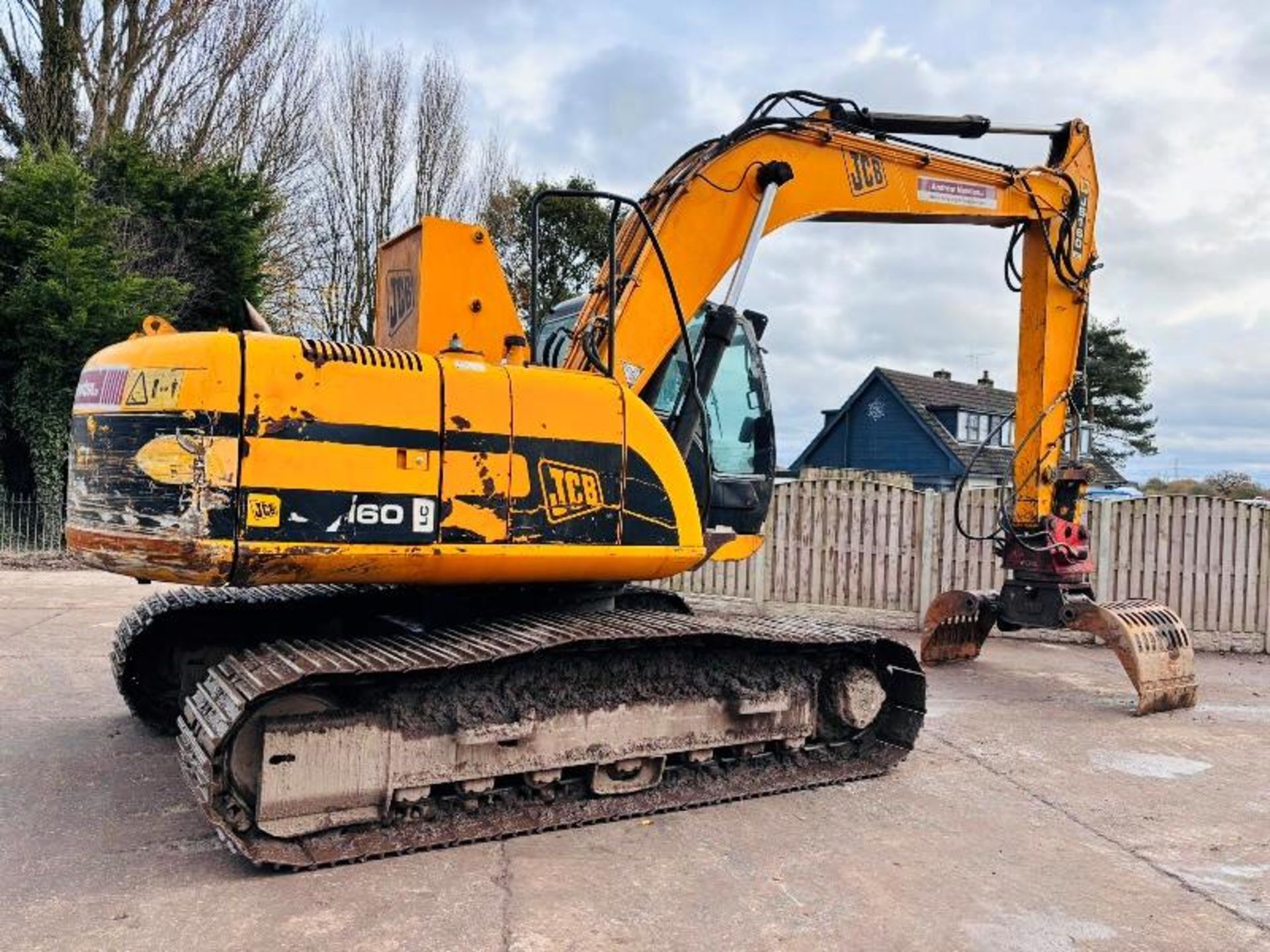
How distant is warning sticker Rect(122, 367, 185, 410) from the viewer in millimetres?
3805

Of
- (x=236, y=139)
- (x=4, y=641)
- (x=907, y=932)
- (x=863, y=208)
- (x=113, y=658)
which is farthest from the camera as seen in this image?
(x=236, y=139)

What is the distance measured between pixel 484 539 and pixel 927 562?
713 centimetres

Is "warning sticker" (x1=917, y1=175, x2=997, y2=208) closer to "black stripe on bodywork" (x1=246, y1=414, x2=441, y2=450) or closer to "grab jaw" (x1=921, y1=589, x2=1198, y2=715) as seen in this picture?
"grab jaw" (x1=921, y1=589, x2=1198, y2=715)

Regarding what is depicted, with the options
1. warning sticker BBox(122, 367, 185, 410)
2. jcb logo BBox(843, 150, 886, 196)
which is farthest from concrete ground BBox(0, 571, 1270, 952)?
jcb logo BBox(843, 150, 886, 196)

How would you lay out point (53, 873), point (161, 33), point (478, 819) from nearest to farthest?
point (53, 873) < point (478, 819) < point (161, 33)

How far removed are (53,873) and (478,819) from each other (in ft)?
5.15

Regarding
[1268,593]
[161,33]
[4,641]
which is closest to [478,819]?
[4,641]

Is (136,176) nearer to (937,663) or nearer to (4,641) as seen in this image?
(4,641)

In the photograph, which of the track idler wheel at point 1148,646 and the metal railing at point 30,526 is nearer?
the track idler wheel at point 1148,646

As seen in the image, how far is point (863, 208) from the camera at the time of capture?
6.21m

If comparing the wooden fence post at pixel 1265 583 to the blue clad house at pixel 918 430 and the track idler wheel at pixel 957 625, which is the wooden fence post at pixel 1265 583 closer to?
the track idler wheel at pixel 957 625

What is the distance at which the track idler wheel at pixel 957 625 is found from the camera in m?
8.11

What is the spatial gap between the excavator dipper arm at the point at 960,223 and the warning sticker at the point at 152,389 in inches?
73.9

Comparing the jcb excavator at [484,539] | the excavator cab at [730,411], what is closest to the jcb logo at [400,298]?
the jcb excavator at [484,539]
